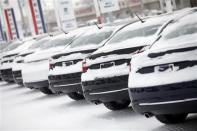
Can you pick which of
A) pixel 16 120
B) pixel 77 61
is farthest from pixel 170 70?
pixel 16 120

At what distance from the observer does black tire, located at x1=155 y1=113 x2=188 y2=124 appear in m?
6.99

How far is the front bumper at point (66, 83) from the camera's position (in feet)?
31.8

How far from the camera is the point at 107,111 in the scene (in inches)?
356

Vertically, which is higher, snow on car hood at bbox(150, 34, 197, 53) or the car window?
the car window

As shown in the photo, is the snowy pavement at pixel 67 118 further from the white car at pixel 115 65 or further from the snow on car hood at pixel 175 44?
the snow on car hood at pixel 175 44

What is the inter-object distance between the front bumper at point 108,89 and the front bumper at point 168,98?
3.86ft

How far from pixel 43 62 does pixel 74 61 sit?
2.97m

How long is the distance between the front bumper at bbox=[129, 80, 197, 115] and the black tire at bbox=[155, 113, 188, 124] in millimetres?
676

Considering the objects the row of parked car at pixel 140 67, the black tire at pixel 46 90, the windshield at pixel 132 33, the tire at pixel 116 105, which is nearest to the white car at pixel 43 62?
the black tire at pixel 46 90

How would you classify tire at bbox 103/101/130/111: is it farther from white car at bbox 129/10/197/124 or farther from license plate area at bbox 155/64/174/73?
license plate area at bbox 155/64/174/73

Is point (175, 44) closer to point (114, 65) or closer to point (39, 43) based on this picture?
point (114, 65)

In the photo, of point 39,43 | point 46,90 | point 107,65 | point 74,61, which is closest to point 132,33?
point 107,65

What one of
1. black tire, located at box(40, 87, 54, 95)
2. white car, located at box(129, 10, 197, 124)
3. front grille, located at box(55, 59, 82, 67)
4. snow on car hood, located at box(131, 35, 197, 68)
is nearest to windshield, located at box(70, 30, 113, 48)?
front grille, located at box(55, 59, 82, 67)

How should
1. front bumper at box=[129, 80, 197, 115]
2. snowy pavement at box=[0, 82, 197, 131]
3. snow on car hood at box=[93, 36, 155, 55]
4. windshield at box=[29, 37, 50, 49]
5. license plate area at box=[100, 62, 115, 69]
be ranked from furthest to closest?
windshield at box=[29, 37, 50, 49], snow on car hood at box=[93, 36, 155, 55], license plate area at box=[100, 62, 115, 69], snowy pavement at box=[0, 82, 197, 131], front bumper at box=[129, 80, 197, 115]
